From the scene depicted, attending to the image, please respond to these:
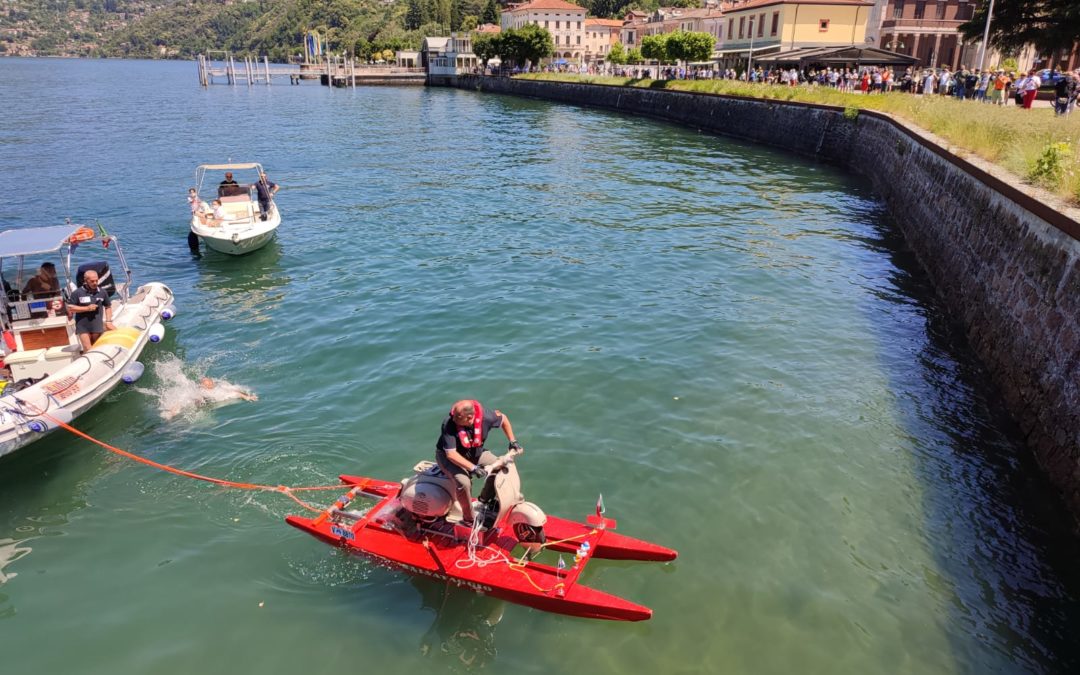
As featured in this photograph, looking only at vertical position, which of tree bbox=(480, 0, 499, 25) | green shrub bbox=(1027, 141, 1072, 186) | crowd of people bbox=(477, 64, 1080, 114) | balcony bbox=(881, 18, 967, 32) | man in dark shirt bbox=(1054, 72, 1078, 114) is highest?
tree bbox=(480, 0, 499, 25)

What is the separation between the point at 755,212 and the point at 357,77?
10972cm

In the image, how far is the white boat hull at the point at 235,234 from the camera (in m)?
19.1

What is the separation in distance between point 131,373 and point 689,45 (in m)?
61.9

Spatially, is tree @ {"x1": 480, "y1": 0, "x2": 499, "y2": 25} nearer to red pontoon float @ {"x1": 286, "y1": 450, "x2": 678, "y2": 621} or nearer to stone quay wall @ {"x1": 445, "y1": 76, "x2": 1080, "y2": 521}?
stone quay wall @ {"x1": 445, "y1": 76, "x2": 1080, "y2": 521}

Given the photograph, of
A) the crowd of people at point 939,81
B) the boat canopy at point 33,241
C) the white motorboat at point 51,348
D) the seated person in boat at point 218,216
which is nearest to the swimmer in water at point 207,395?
the white motorboat at point 51,348

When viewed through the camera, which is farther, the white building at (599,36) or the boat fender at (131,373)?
the white building at (599,36)

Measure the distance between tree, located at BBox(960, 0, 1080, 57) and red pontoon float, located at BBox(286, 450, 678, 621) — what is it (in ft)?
149

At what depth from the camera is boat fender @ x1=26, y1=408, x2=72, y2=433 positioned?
9.62 meters

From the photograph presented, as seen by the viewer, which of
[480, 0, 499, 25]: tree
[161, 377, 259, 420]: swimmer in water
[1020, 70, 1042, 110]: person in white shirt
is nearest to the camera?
[161, 377, 259, 420]: swimmer in water

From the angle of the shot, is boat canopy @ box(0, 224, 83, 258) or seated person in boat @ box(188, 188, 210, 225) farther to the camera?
seated person in boat @ box(188, 188, 210, 225)

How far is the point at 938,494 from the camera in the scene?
9227mm

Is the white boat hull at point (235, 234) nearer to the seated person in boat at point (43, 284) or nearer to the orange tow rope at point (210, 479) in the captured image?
the seated person in boat at point (43, 284)

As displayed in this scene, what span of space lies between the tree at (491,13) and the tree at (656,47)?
100452 mm

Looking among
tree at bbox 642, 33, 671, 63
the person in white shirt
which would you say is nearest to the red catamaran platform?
the person in white shirt
